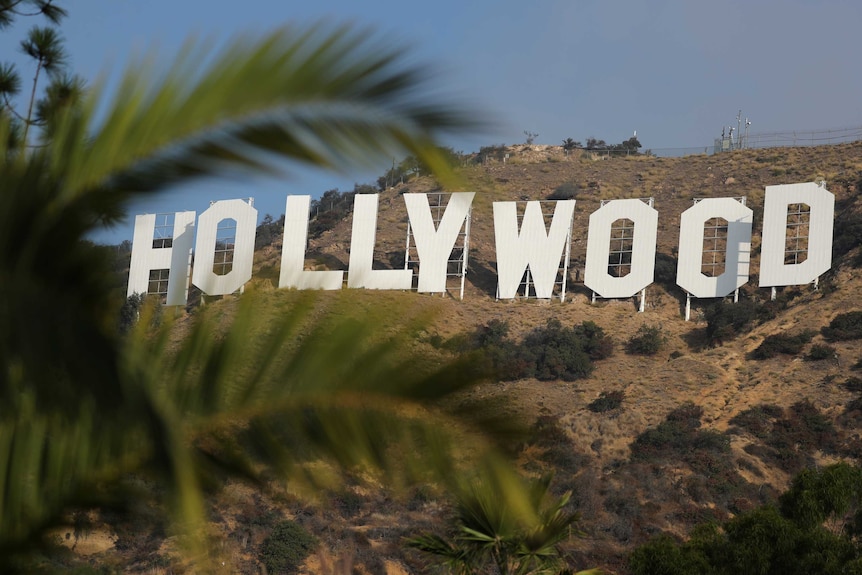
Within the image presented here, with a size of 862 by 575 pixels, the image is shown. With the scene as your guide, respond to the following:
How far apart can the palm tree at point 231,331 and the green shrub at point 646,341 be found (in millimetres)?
40443

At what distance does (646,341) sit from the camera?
43.5 meters

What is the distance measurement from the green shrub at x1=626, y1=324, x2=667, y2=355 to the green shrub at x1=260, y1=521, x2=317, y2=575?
15.1m

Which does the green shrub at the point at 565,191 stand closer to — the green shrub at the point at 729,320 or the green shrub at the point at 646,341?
the green shrub at the point at 729,320

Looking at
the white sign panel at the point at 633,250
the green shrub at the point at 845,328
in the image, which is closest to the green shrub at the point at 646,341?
the white sign panel at the point at 633,250

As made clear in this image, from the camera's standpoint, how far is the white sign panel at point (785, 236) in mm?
39781

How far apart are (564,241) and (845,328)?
996 cm

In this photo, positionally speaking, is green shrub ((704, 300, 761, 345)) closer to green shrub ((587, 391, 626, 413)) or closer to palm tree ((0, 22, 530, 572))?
green shrub ((587, 391, 626, 413))

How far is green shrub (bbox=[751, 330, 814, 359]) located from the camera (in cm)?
4225

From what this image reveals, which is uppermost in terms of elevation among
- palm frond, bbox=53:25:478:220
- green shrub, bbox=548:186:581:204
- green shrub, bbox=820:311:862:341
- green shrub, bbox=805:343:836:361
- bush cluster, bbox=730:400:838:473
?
green shrub, bbox=548:186:581:204

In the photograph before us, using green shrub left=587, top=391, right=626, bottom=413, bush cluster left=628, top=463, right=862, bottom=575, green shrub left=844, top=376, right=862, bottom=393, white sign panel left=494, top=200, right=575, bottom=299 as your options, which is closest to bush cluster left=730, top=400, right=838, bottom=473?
green shrub left=844, top=376, right=862, bottom=393

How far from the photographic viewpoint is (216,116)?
11.9 ft

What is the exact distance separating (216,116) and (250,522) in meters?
31.9

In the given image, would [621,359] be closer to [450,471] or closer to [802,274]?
[802,274]

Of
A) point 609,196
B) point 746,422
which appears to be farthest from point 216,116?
point 609,196
